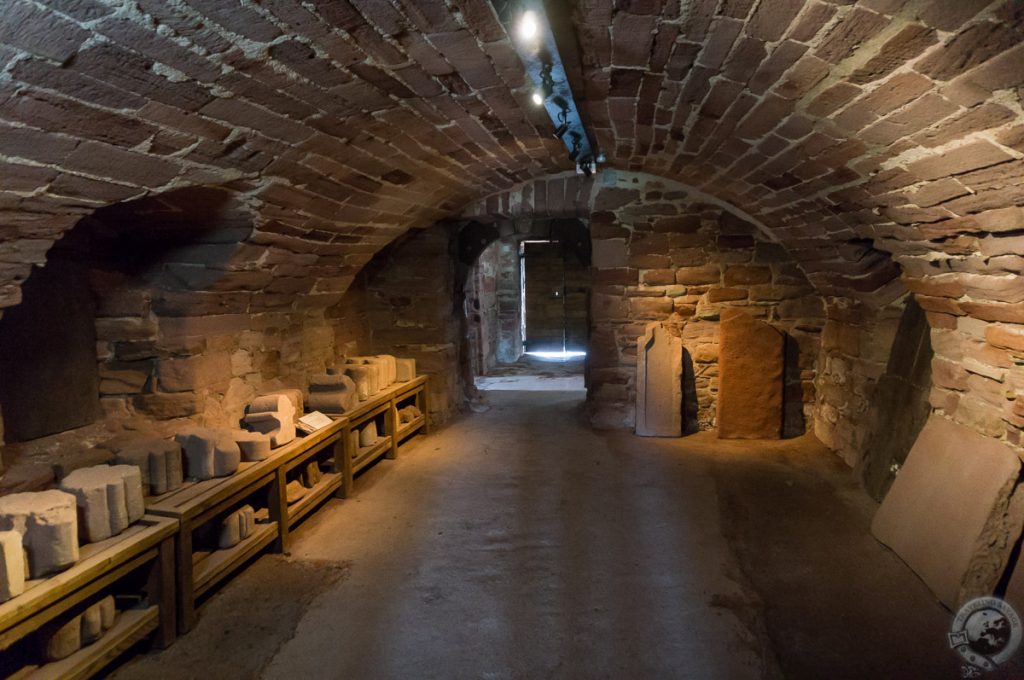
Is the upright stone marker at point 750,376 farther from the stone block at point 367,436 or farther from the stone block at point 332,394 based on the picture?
the stone block at point 332,394

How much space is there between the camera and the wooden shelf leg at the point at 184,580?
2.19 metres

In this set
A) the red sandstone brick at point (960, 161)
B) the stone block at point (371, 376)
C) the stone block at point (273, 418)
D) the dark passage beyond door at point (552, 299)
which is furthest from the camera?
the dark passage beyond door at point (552, 299)

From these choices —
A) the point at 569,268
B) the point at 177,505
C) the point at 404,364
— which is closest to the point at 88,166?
the point at 177,505

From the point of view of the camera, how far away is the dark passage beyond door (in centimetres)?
1127

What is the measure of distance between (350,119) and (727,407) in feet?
11.9

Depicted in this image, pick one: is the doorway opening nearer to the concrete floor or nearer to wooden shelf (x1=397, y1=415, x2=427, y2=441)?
wooden shelf (x1=397, y1=415, x2=427, y2=441)

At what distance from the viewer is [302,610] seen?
241cm

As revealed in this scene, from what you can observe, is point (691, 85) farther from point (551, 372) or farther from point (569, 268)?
point (569, 268)

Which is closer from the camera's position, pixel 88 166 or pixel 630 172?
pixel 88 166

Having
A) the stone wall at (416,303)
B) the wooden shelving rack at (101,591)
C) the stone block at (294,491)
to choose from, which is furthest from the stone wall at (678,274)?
the wooden shelving rack at (101,591)

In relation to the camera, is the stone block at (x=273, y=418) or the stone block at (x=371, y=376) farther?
the stone block at (x=371, y=376)

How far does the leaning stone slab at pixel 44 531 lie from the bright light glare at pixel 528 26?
2068 mm

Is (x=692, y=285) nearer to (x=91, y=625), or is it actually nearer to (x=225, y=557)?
(x=225, y=557)

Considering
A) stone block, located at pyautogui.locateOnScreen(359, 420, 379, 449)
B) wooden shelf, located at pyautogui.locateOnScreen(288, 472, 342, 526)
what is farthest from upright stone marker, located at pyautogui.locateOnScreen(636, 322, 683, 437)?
wooden shelf, located at pyautogui.locateOnScreen(288, 472, 342, 526)
